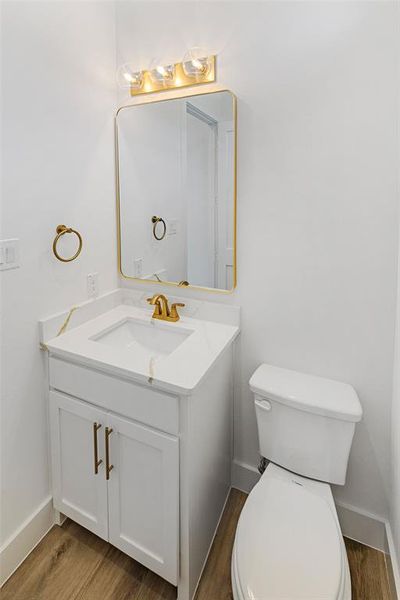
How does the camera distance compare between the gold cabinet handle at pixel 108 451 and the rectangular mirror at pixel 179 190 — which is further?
the rectangular mirror at pixel 179 190

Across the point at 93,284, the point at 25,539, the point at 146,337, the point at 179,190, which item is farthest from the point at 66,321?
the point at 25,539

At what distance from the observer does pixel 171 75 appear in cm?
158

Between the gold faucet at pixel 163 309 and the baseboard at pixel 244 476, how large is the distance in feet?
2.69

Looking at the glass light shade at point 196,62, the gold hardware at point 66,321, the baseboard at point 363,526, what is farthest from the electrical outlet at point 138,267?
the baseboard at point 363,526

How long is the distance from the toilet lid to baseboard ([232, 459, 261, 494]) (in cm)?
44

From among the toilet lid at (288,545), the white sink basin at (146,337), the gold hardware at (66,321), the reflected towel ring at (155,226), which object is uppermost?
the reflected towel ring at (155,226)

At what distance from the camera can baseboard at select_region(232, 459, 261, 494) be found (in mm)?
1753

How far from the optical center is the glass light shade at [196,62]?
1488mm

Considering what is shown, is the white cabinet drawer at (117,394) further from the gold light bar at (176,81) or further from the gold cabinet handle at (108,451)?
the gold light bar at (176,81)

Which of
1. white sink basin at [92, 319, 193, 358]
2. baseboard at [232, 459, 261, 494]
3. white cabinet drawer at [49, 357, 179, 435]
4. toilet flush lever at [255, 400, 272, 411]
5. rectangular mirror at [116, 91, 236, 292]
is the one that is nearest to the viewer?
white cabinet drawer at [49, 357, 179, 435]

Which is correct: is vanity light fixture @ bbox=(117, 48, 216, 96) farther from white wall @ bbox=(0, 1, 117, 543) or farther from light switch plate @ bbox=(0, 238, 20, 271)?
light switch plate @ bbox=(0, 238, 20, 271)

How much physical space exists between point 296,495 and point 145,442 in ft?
1.91

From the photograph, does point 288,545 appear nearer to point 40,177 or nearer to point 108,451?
point 108,451

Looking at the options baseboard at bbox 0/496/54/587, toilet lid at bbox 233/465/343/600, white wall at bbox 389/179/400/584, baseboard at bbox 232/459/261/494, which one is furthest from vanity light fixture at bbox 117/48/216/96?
baseboard at bbox 0/496/54/587
